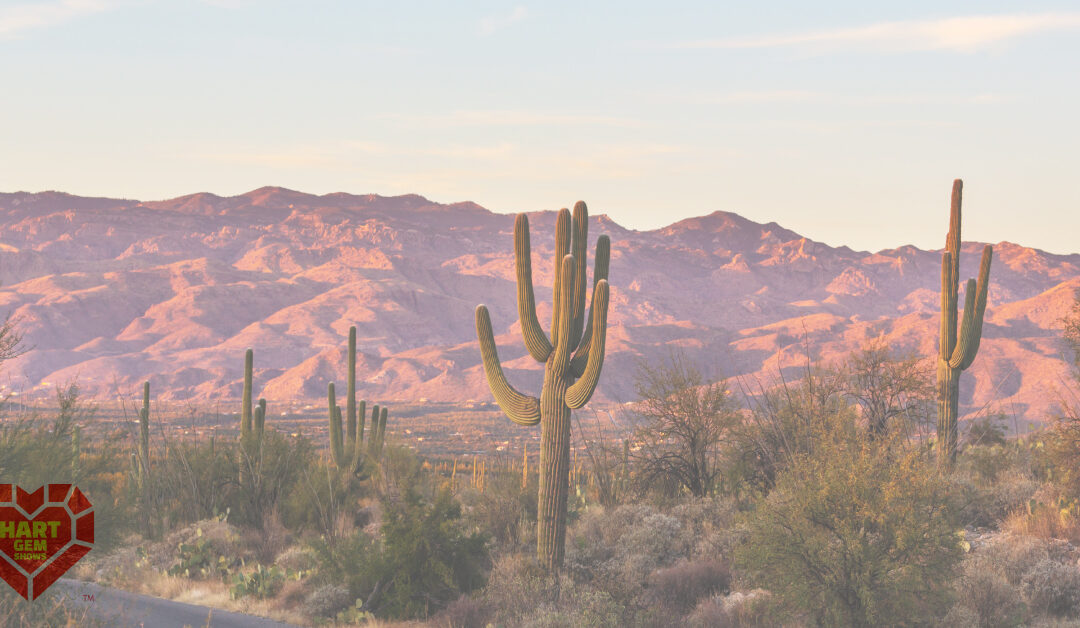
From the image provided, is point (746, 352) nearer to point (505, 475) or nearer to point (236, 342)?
point (236, 342)

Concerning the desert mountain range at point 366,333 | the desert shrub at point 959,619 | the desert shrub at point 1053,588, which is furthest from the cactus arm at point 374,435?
the desert mountain range at point 366,333

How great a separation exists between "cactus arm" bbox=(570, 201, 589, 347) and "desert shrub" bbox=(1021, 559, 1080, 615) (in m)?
7.14

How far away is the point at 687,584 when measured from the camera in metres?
14.8

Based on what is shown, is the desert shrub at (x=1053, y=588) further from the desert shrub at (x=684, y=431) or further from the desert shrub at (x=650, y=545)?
the desert shrub at (x=684, y=431)

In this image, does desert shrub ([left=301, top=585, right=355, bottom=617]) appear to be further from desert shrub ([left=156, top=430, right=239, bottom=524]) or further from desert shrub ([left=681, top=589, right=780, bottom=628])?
desert shrub ([left=156, top=430, right=239, bottom=524])

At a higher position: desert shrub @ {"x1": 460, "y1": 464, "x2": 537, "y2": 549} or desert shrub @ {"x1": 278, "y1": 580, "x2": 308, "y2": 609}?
desert shrub @ {"x1": 460, "y1": 464, "x2": 537, "y2": 549}

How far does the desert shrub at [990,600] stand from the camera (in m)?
12.7

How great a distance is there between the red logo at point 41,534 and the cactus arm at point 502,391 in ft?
21.3

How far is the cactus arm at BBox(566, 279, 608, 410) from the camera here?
15.9 m

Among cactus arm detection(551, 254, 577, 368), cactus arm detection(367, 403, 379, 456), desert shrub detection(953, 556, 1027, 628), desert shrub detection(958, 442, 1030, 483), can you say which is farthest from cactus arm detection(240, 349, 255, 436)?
desert shrub detection(953, 556, 1027, 628)

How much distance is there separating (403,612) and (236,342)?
488 feet

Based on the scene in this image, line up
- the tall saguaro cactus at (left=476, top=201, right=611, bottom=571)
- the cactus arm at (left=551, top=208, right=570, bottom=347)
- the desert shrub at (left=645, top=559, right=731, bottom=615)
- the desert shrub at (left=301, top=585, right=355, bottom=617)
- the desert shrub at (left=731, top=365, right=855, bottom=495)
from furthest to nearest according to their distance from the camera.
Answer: the desert shrub at (left=731, top=365, right=855, bottom=495)
the cactus arm at (left=551, top=208, right=570, bottom=347)
the tall saguaro cactus at (left=476, top=201, right=611, bottom=571)
the desert shrub at (left=301, top=585, right=355, bottom=617)
the desert shrub at (left=645, top=559, right=731, bottom=615)

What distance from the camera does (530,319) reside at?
17.1 meters

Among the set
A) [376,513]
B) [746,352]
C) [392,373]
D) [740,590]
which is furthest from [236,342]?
[740,590]
